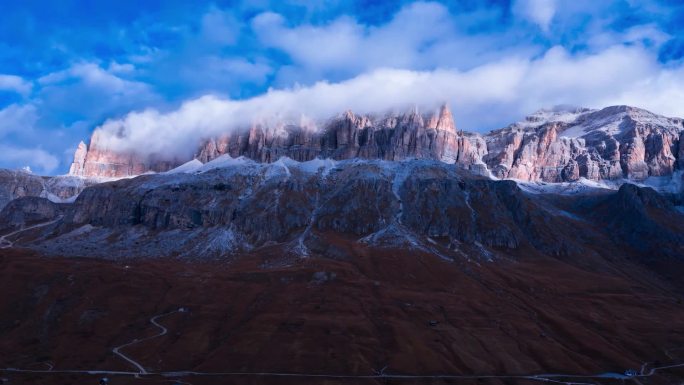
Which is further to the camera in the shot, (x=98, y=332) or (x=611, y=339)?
(x=611, y=339)

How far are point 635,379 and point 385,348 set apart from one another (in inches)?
2609

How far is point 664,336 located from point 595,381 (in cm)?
5292

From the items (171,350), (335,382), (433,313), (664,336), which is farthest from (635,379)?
(171,350)

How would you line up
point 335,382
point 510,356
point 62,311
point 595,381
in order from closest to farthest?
point 335,382 → point 595,381 → point 510,356 → point 62,311

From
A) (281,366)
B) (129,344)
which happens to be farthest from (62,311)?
(281,366)

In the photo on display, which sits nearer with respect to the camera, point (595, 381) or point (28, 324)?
point (595, 381)

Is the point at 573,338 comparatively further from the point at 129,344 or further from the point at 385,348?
the point at 129,344

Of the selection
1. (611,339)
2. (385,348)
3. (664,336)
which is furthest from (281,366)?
(664,336)

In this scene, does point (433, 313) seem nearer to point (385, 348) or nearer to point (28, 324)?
point (385, 348)

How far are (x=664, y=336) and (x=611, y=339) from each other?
59.5 ft

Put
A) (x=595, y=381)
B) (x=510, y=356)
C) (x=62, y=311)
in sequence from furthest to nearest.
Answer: (x=62, y=311), (x=510, y=356), (x=595, y=381)

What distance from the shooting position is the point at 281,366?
155750 millimetres

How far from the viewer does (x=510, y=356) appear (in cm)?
16875

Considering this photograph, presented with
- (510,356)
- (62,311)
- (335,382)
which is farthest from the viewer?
(62,311)
